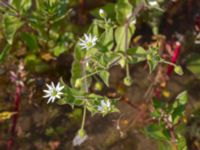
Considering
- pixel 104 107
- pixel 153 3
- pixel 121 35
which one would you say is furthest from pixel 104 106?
pixel 153 3

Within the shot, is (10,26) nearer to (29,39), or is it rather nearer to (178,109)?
(29,39)

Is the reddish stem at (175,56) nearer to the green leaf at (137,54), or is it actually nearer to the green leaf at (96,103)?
the green leaf at (137,54)

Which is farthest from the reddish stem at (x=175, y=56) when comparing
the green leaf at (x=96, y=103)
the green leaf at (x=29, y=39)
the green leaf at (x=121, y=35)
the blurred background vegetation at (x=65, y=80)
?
the green leaf at (x=29, y=39)

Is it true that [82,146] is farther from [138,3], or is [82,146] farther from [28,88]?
[138,3]

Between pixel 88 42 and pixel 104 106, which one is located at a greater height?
pixel 88 42

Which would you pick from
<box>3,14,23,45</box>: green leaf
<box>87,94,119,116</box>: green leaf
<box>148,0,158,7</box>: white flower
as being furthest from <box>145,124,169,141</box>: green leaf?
<box>3,14,23,45</box>: green leaf

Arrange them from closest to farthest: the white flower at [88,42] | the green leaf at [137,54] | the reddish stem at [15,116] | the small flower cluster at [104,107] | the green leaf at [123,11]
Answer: the small flower cluster at [104,107], the white flower at [88,42], the green leaf at [137,54], the green leaf at [123,11], the reddish stem at [15,116]
